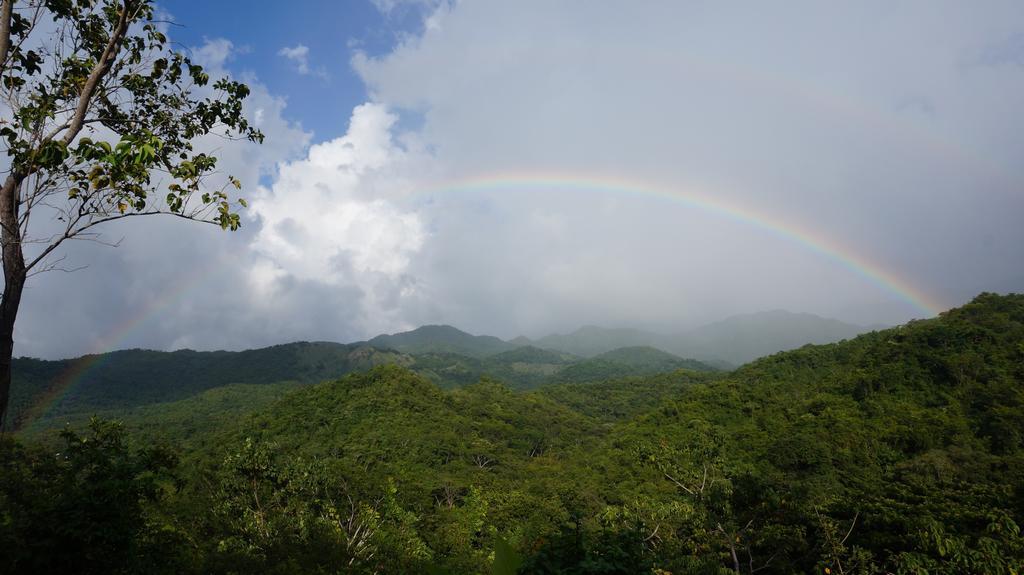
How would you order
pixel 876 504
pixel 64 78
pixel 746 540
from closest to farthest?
pixel 64 78, pixel 746 540, pixel 876 504

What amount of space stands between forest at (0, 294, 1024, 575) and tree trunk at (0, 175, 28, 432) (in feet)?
8.33

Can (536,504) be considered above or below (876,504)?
below

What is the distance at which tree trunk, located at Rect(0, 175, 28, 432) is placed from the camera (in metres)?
4.20

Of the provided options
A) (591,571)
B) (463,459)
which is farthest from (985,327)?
(591,571)

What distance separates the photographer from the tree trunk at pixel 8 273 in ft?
13.8

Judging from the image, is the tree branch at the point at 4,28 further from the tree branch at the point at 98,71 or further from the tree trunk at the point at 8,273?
the tree trunk at the point at 8,273

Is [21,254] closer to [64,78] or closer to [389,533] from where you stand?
[64,78]

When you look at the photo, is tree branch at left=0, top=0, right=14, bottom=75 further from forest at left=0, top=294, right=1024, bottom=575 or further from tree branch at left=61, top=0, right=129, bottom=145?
forest at left=0, top=294, right=1024, bottom=575

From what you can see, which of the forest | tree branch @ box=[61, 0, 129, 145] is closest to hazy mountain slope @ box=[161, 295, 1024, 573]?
the forest

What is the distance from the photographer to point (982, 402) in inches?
1879

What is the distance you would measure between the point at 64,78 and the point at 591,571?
8.20 meters

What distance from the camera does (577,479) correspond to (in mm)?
53500

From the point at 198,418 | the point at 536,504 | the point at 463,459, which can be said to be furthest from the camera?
the point at 198,418

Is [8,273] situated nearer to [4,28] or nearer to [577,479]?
[4,28]
